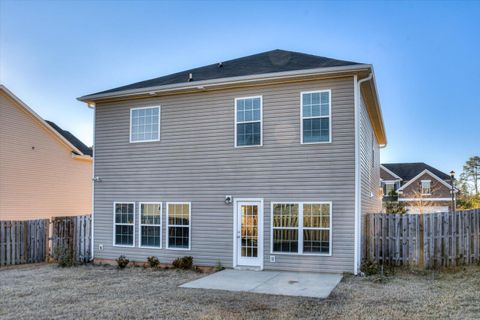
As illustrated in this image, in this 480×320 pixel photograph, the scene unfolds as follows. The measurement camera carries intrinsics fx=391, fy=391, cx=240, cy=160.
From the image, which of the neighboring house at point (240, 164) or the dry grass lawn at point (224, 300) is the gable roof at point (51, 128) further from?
the dry grass lawn at point (224, 300)

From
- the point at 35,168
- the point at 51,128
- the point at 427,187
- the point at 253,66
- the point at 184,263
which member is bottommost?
the point at 184,263

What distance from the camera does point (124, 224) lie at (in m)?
12.6

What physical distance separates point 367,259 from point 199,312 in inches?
239

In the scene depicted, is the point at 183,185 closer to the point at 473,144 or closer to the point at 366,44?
the point at 366,44

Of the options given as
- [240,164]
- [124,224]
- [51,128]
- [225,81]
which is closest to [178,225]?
[124,224]

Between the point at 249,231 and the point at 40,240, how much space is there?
7.98 m

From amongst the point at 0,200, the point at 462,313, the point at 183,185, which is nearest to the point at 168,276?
the point at 183,185

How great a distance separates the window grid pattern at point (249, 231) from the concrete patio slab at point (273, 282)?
623mm

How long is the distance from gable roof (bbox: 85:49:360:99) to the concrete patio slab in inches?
214

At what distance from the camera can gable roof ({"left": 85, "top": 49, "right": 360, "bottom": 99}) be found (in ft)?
35.8

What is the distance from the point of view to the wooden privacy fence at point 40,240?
513 inches

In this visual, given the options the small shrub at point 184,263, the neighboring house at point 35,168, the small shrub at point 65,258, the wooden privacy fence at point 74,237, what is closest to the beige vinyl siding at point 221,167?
the small shrub at point 184,263

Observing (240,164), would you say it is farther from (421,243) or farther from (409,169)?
(409,169)

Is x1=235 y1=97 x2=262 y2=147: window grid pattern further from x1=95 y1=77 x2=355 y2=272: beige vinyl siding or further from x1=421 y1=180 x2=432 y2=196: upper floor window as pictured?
x1=421 y1=180 x2=432 y2=196: upper floor window
